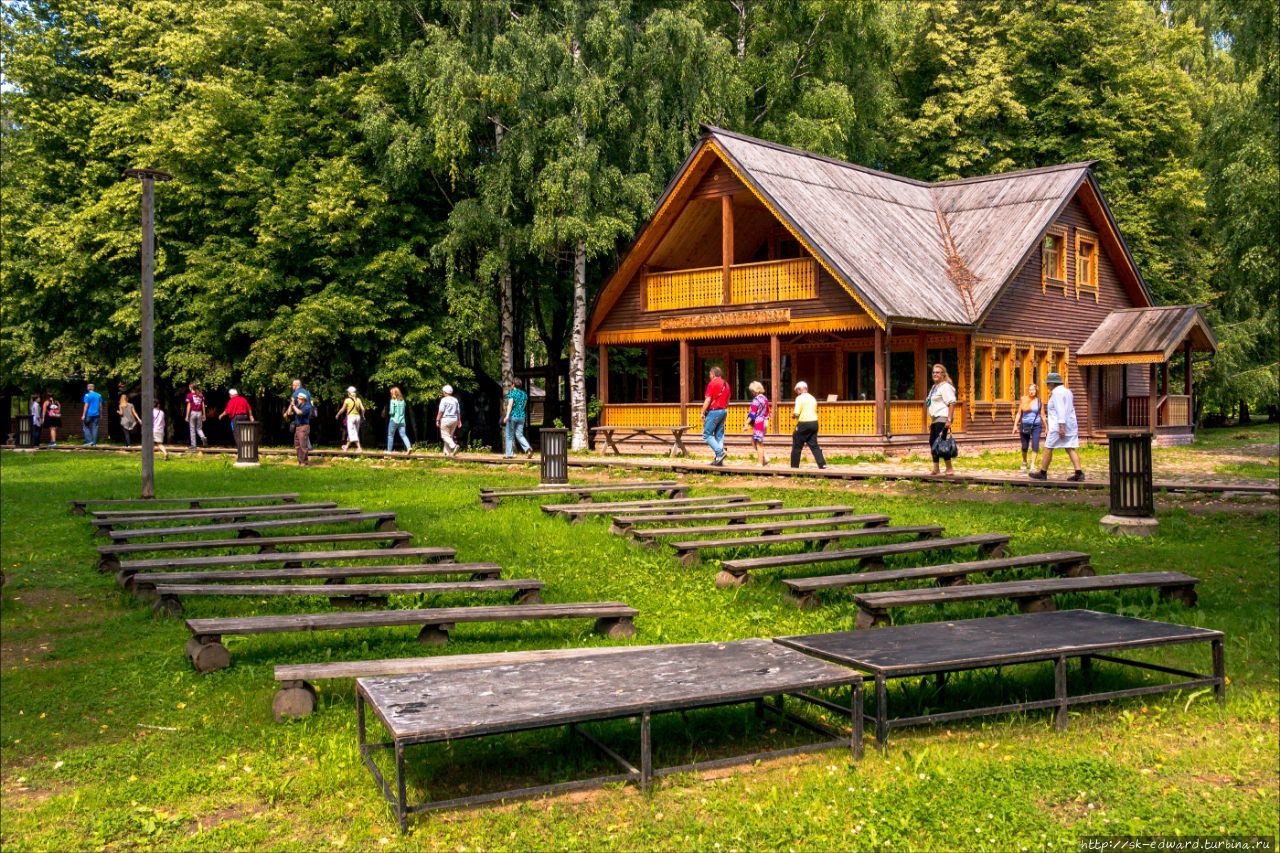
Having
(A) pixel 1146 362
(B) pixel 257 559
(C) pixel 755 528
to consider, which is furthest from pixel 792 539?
(A) pixel 1146 362

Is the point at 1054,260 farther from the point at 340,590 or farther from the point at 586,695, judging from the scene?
the point at 586,695

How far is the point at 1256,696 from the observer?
7172mm

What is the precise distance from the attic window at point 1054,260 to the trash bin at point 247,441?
21.5 metres

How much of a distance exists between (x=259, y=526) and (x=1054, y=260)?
2689 cm

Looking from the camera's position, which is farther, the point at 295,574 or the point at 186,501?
the point at 186,501

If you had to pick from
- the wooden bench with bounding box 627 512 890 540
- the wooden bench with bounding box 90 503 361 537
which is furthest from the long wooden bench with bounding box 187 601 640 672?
the wooden bench with bounding box 90 503 361 537

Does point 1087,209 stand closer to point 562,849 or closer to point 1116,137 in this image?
point 1116,137

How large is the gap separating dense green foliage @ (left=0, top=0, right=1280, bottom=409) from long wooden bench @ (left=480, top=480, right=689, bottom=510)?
13002mm

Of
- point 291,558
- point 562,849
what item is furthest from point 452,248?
point 562,849

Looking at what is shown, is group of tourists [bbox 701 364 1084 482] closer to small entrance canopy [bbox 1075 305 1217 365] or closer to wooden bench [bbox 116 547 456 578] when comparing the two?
wooden bench [bbox 116 547 456 578]

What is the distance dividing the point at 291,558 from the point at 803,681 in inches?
247

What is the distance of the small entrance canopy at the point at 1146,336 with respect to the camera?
109 feet

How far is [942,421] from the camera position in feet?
64.8

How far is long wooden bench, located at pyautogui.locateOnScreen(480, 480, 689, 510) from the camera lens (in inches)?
651
